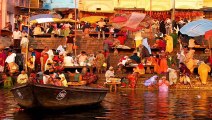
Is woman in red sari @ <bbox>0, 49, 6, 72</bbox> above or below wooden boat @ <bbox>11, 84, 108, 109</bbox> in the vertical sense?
above

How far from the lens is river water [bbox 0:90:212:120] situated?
67.1ft

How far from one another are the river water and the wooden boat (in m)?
0.28

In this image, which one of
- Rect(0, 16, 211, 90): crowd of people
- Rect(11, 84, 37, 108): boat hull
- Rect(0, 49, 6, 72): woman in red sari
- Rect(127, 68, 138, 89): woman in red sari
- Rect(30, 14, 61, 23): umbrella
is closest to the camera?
Rect(11, 84, 37, 108): boat hull

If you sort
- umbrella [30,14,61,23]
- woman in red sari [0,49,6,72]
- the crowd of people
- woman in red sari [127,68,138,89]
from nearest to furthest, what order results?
woman in red sari [127,68,138,89] → the crowd of people → woman in red sari [0,49,6,72] → umbrella [30,14,61,23]

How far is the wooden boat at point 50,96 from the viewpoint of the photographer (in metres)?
20.6

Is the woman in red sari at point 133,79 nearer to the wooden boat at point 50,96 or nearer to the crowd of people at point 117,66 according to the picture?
the crowd of people at point 117,66

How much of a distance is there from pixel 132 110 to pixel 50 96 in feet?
9.69

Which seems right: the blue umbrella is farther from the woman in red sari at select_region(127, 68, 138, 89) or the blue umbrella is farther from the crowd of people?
the woman in red sari at select_region(127, 68, 138, 89)

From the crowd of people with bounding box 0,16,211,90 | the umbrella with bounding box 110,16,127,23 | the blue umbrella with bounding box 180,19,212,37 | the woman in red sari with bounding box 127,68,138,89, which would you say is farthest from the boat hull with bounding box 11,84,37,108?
the blue umbrella with bounding box 180,19,212,37

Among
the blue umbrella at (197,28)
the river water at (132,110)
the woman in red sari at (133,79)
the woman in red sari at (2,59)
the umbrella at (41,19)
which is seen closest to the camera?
the river water at (132,110)

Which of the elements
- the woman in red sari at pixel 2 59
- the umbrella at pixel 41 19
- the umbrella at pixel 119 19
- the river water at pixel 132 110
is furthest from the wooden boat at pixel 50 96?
the umbrella at pixel 41 19

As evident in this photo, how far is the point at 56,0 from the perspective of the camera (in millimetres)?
61062

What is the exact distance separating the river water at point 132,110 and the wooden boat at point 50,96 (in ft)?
0.91

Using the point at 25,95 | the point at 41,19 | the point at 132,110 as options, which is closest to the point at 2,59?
the point at 41,19
